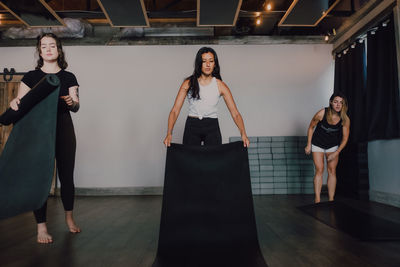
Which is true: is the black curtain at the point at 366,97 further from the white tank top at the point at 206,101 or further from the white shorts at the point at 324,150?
the white tank top at the point at 206,101

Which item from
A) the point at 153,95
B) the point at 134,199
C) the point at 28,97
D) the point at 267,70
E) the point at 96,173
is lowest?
the point at 134,199

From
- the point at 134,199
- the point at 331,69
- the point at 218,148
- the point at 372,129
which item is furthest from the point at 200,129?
the point at 331,69

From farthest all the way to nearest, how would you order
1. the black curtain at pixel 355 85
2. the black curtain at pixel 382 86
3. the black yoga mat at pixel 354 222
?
the black curtain at pixel 355 85 < the black curtain at pixel 382 86 < the black yoga mat at pixel 354 222

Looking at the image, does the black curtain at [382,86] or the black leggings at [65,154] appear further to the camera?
the black curtain at [382,86]

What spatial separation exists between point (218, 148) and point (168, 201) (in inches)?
18.2

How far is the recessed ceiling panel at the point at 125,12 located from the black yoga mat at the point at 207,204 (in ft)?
7.58

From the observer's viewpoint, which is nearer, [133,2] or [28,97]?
[28,97]

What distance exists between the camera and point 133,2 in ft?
10.7

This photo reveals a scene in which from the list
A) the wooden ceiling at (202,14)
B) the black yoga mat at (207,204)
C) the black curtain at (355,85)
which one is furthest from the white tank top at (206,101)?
the black curtain at (355,85)

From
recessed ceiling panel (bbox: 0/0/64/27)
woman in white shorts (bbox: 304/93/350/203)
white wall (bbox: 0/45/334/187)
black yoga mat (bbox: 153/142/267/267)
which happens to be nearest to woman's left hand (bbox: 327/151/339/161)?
woman in white shorts (bbox: 304/93/350/203)

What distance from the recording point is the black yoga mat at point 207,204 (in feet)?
Answer: 5.44

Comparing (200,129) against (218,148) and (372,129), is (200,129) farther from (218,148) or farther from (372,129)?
(372,129)

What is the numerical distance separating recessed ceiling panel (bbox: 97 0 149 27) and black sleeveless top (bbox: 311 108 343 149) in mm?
2578

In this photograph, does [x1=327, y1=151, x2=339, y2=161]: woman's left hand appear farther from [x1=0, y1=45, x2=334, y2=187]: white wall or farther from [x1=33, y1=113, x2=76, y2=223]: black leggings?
[x1=33, y1=113, x2=76, y2=223]: black leggings
